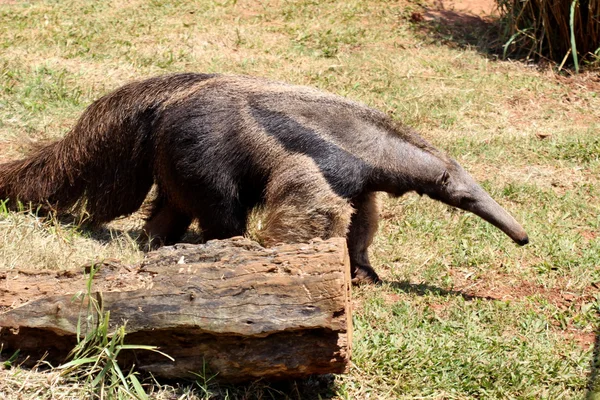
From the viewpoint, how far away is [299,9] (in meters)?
11.3

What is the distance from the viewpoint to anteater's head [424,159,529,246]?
579 centimetres

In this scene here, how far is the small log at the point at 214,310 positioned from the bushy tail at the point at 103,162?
1.92m

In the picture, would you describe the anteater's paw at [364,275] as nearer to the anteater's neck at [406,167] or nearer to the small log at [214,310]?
the anteater's neck at [406,167]

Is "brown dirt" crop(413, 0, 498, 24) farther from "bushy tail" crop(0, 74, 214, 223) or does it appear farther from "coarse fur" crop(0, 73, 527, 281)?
"bushy tail" crop(0, 74, 214, 223)

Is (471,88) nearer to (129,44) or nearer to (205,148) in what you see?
(129,44)

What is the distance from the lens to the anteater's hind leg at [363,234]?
5902mm

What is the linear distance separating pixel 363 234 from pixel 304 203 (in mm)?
818

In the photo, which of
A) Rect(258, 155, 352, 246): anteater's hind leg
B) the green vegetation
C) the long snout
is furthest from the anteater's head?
the green vegetation

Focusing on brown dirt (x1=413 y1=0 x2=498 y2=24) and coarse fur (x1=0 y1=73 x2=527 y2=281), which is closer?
coarse fur (x1=0 y1=73 x2=527 y2=281)

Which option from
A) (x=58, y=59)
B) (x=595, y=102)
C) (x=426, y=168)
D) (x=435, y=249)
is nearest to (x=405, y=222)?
(x=435, y=249)

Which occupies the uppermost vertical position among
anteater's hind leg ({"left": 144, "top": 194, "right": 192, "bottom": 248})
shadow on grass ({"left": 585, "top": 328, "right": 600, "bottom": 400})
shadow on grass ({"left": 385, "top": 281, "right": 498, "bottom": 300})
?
anteater's hind leg ({"left": 144, "top": 194, "right": 192, "bottom": 248})

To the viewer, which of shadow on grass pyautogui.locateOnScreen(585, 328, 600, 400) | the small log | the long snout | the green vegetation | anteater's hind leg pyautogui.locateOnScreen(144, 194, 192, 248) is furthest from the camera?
the green vegetation

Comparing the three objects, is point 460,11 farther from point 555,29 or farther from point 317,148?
point 317,148

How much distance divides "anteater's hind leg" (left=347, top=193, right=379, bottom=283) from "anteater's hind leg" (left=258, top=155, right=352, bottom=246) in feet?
1.53
